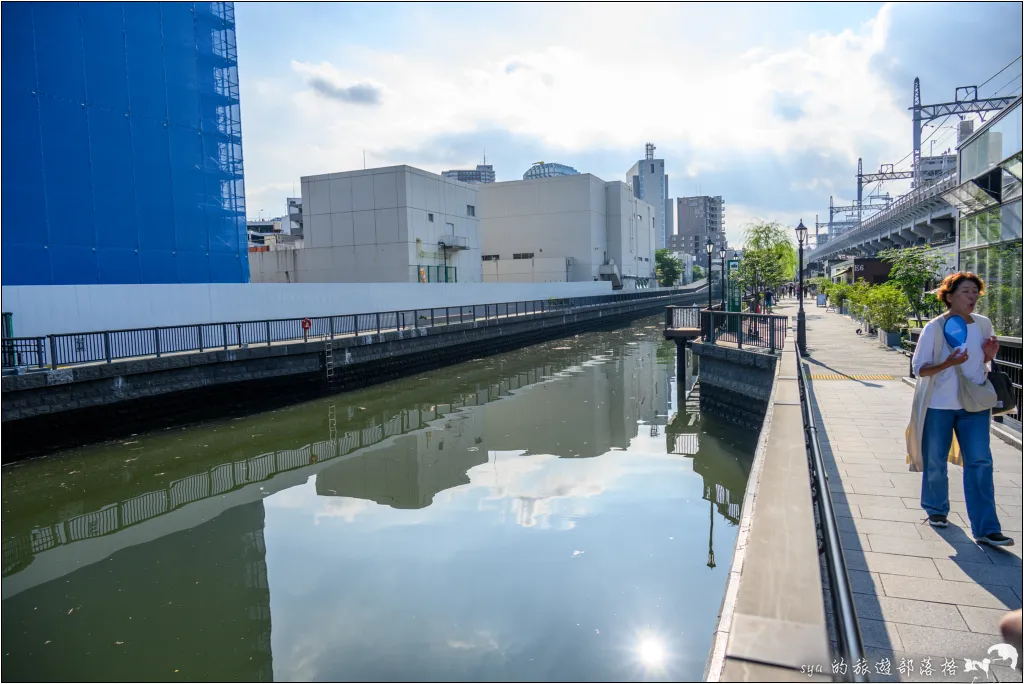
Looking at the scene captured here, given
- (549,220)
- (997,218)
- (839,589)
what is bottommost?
(839,589)

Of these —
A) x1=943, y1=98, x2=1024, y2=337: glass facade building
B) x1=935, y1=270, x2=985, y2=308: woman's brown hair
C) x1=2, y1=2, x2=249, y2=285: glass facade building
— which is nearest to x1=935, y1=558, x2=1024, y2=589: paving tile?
x1=935, y1=270, x2=985, y2=308: woman's brown hair

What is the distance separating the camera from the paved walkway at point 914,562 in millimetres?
3543

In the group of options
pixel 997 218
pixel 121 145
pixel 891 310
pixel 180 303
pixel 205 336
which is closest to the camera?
pixel 997 218

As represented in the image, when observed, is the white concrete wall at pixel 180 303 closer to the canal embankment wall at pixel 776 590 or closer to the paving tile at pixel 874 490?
the canal embankment wall at pixel 776 590

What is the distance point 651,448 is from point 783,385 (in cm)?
364

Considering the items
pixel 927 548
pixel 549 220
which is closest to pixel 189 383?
pixel 927 548

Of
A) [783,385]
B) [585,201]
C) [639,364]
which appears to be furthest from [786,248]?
[783,385]

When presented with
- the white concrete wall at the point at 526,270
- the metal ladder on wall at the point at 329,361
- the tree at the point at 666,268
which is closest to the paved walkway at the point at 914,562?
the metal ladder on wall at the point at 329,361

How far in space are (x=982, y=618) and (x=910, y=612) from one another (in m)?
0.37

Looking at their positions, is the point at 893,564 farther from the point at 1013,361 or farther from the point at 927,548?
the point at 1013,361

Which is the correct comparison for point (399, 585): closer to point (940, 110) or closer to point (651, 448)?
point (651, 448)

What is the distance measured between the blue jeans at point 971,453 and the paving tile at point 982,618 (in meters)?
0.95

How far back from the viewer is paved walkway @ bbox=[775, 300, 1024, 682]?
11.6 ft

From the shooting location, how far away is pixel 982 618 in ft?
12.4
